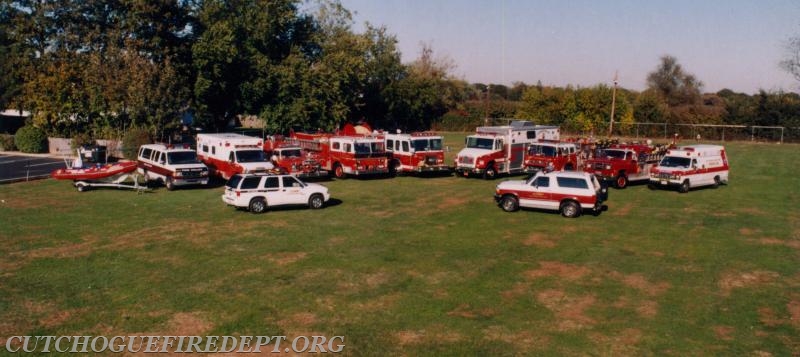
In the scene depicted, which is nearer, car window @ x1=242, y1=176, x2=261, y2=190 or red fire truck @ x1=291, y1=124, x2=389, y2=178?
car window @ x1=242, y1=176, x2=261, y2=190

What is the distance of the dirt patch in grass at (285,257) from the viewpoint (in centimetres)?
1728

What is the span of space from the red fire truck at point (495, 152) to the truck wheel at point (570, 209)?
36.2 feet

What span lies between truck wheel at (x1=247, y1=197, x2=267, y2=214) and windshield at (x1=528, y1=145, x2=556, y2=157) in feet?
55.5

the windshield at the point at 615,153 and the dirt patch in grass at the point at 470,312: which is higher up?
the windshield at the point at 615,153

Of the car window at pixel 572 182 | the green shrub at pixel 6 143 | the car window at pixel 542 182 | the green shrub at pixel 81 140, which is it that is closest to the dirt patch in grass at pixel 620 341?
the car window at pixel 572 182

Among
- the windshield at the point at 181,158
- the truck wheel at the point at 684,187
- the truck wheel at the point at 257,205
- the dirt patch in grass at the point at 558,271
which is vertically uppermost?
the windshield at the point at 181,158

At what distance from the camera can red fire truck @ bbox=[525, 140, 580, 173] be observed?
33.9 meters

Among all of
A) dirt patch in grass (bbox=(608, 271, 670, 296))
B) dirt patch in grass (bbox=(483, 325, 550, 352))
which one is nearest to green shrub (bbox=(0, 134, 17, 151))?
dirt patch in grass (bbox=(608, 271, 670, 296))

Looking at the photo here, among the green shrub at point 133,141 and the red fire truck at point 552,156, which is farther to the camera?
the green shrub at point 133,141

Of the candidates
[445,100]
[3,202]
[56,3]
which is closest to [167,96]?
[56,3]

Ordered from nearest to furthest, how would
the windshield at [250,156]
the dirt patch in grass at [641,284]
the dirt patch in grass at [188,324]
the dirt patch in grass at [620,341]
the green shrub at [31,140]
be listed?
the dirt patch in grass at [620,341] < the dirt patch in grass at [188,324] < the dirt patch in grass at [641,284] < the windshield at [250,156] < the green shrub at [31,140]

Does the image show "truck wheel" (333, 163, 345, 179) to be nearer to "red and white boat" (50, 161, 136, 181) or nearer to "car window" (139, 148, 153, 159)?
"car window" (139, 148, 153, 159)

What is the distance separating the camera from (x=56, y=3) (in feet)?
168

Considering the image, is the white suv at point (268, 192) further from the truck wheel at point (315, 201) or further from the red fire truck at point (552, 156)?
the red fire truck at point (552, 156)
